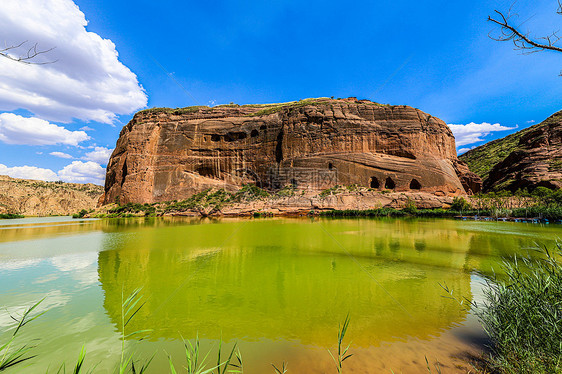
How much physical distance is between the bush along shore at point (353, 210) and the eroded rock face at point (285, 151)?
235cm

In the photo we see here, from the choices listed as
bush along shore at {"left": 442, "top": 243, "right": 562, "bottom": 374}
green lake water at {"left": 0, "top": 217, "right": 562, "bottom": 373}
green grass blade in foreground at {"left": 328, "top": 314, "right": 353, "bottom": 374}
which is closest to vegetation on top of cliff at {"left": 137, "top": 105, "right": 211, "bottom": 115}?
green lake water at {"left": 0, "top": 217, "right": 562, "bottom": 373}

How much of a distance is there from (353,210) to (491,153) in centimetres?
5979

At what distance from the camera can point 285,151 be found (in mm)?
42562

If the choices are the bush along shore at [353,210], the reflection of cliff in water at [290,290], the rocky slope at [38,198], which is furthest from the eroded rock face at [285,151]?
the rocky slope at [38,198]

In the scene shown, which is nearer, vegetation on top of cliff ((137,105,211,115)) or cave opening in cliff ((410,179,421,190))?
cave opening in cliff ((410,179,421,190))

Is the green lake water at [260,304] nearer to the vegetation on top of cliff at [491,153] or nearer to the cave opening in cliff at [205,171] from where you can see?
the cave opening in cliff at [205,171]

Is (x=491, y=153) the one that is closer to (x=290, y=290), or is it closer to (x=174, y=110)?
(x=174, y=110)


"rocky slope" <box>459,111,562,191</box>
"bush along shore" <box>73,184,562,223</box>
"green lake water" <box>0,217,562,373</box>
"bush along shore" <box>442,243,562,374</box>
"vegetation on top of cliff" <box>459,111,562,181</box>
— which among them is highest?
"vegetation on top of cliff" <box>459,111,562,181</box>

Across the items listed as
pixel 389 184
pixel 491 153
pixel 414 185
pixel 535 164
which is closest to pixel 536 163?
pixel 535 164

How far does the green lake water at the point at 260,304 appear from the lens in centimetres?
370

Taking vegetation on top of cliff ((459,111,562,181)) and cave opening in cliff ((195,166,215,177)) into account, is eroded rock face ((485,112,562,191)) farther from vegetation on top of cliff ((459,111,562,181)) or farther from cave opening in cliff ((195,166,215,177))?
cave opening in cliff ((195,166,215,177))

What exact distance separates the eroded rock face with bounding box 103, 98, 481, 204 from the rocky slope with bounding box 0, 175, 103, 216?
30287mm

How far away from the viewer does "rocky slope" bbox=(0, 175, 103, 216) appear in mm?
58156

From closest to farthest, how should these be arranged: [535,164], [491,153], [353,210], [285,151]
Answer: [353,210] < [535,164] < [285,151] < [491,153]
